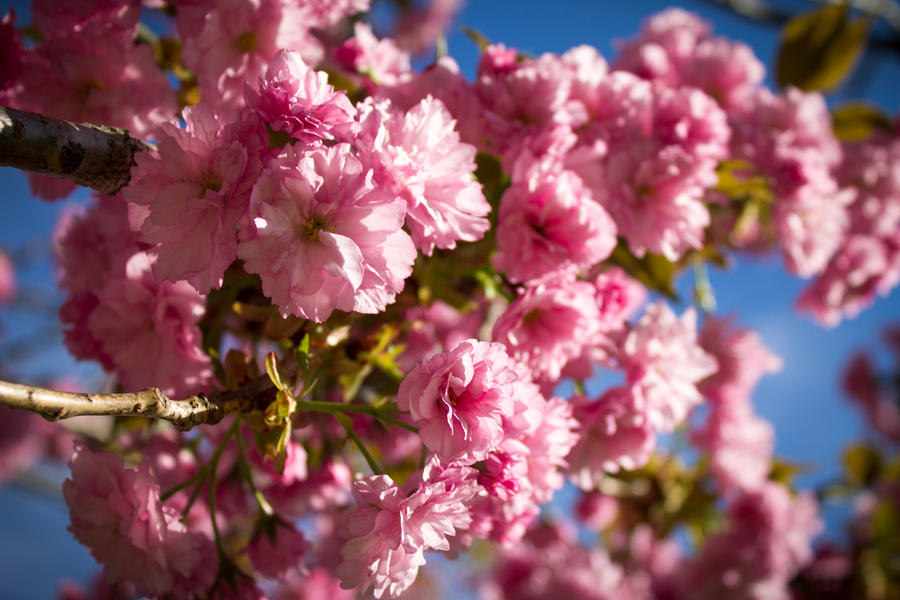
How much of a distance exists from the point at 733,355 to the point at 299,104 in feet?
3.55

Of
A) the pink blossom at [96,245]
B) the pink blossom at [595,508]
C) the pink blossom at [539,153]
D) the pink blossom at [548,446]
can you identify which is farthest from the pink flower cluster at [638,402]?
the pink blossom at [595,508]

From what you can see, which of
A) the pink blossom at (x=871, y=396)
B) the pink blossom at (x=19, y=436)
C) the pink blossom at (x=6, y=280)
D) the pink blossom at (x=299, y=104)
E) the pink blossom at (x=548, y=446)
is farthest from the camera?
the pink blossom at (x=6, y=280)

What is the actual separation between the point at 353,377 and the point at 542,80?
0.42 meters

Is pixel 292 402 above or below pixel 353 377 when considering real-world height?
above

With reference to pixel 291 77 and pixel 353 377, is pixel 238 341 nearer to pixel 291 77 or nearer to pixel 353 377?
pixel 353 377

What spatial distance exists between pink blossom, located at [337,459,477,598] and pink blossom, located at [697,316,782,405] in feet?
3.06

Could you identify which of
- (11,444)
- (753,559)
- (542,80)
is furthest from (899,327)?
(11,444)

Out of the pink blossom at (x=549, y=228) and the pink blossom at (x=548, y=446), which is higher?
the pink blossom at (x=549, y=228)

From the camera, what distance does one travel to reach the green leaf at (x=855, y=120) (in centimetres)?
150

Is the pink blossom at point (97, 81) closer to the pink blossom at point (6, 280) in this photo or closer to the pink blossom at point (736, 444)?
the pink blossom at point (736, 444)

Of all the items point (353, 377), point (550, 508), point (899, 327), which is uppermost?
point (353, 377)

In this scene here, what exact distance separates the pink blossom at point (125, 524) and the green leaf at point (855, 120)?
161cm

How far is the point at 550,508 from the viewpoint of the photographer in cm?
179

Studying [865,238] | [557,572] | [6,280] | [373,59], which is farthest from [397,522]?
[6,280]
